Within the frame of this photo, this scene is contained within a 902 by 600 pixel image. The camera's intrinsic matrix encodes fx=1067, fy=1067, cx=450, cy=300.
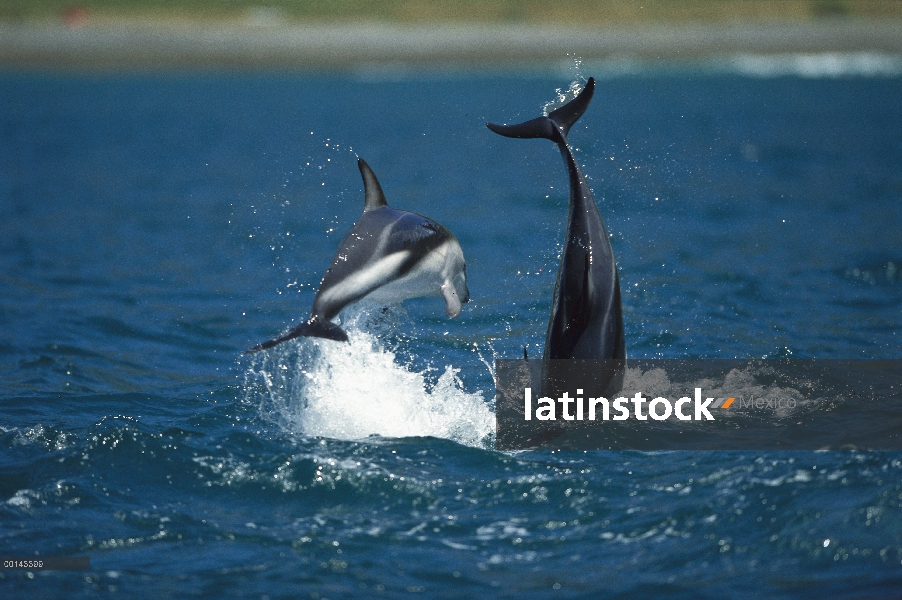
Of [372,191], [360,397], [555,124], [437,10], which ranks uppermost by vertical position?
[437,10]

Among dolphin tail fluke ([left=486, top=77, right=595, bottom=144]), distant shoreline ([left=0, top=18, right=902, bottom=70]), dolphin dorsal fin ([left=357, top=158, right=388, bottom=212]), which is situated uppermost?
distant shoreline ([left=0, top=18, right=902, bottom=70])

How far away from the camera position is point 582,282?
293 inches

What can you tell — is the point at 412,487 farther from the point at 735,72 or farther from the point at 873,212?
the point at 735,72

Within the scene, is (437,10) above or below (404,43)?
above

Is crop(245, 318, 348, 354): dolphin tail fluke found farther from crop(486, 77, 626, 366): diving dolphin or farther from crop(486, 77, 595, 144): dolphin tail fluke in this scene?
crop(486, 77, 595, 144): dolphin tail fluke

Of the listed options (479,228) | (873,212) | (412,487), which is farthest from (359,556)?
Result: (873,212)

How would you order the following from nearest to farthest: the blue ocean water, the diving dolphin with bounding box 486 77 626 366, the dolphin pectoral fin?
the blue ocean water, the diving dolphin with bounding box 486 77 626 366, the dolphin pectoral fin

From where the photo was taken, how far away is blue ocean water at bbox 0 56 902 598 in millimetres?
6426

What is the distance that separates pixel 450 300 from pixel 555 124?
1.49 metres

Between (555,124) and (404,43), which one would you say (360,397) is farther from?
(404,43)

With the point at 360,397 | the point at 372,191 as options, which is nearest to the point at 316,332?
the point at 372,191

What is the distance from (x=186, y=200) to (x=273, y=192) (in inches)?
Result: 79.0

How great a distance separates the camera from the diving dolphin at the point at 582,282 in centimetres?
749

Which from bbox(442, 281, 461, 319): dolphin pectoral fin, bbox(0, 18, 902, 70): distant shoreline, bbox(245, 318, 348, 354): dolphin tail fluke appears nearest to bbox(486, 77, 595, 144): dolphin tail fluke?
bbox(442, 281, 461, 319): dolphin pectoral fin
